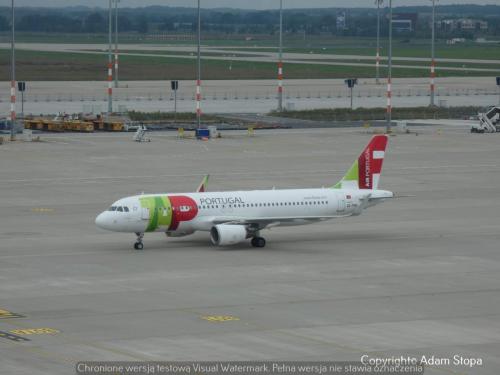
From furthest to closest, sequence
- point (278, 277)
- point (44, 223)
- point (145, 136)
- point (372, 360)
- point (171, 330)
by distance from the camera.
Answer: point (145, 136), point (44, 223), point (278, 277), point (171, 330), point (372, 360)

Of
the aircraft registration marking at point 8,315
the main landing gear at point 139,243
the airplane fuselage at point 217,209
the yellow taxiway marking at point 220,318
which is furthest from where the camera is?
the main landing gear at point 139,243

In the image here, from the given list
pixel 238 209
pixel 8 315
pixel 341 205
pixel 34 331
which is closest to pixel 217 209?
pixel 238 209

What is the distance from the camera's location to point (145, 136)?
114 m

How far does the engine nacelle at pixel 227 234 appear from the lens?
57.0 meters

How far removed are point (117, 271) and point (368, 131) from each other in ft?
240

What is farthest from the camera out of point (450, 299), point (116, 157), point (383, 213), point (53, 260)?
point (116, 157)

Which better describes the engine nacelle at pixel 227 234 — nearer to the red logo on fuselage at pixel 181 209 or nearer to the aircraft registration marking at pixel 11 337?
the red logo on fuselage at pixel 181 209

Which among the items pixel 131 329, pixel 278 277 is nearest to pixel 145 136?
pixel 278 277

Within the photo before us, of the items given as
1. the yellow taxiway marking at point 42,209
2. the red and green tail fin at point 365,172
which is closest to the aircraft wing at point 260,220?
the red and green tail fin at point 365,172

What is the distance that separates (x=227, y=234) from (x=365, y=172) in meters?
9.13

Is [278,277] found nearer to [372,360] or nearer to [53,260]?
[53,260]

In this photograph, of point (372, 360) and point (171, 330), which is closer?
point (372, 360)

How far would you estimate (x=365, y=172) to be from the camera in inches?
2458

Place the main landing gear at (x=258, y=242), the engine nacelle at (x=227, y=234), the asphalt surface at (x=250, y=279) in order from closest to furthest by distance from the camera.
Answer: the asphalt surface at (x=250, y=279) → the engine nacelle at (x=227, y=234) → the main landing gear at (x=258, y=242)
